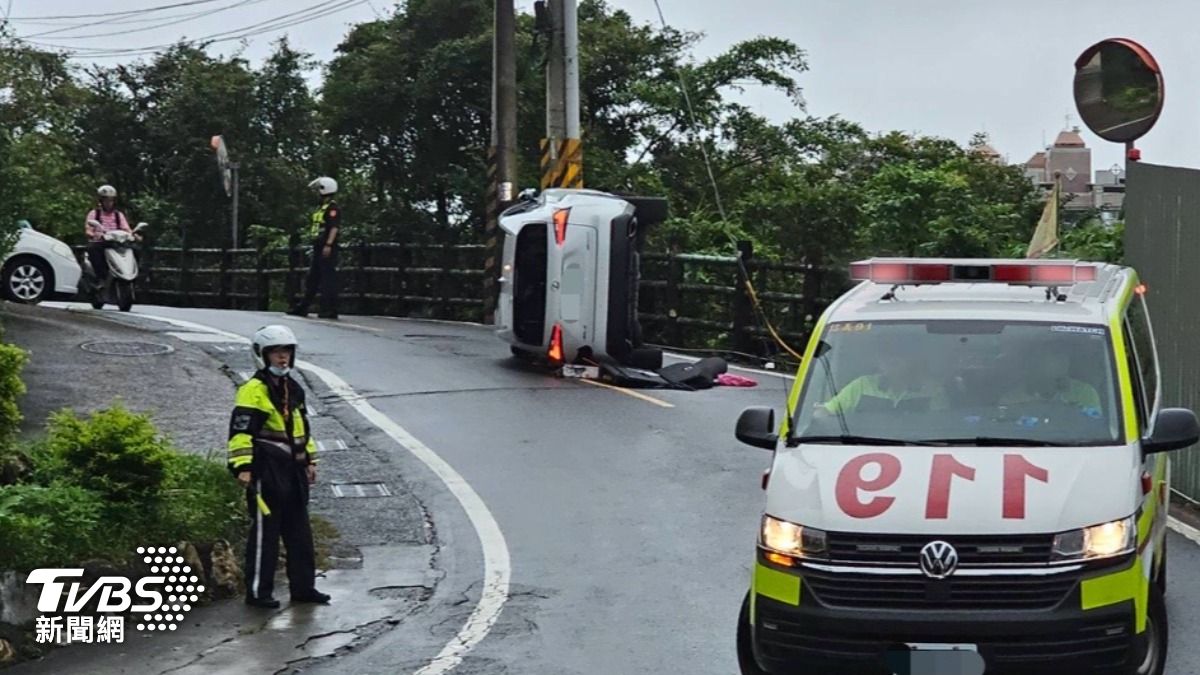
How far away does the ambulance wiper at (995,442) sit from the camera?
7.72 m

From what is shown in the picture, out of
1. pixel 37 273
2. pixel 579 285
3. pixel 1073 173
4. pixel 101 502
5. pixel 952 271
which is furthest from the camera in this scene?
pixel 1073 173

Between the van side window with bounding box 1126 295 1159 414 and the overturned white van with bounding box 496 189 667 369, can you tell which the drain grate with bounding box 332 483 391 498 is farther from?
the overturned white van with bounding box 496 189 667 369

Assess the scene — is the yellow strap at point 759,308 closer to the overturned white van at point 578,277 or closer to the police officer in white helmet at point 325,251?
the overturned white van at point 578,277

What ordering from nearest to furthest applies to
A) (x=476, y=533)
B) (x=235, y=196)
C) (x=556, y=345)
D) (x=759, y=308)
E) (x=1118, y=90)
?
(x=476, y=533)
(x=1118, y=90)
(x=556, y=345)
(x=759, y=308)
(x=235, y=196)

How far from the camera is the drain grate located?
13078 mm

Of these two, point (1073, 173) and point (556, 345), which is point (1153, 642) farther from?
point (1073, 173)

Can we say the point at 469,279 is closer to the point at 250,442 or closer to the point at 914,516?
the point at 250,442

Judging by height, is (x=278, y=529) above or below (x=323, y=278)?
below

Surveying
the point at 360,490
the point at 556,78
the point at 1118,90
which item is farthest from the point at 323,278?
the point at 1118,90

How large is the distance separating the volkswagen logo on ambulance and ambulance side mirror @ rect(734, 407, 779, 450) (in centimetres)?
128

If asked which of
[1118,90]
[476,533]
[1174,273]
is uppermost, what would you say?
[1118,90]

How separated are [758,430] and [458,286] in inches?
775

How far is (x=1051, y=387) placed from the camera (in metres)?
8.11

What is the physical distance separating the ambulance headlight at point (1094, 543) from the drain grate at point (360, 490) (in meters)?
6.94
